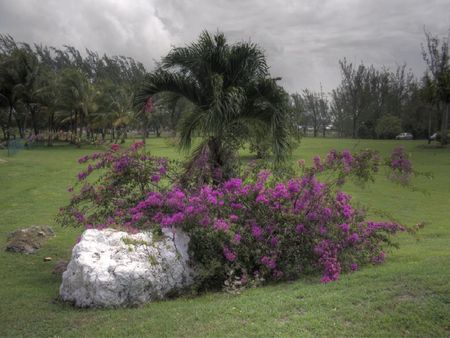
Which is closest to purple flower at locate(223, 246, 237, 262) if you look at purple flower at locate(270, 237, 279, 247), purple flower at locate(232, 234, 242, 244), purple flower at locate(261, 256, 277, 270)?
purple flower at locate(232, 234, 242, 244)

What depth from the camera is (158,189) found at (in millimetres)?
8555

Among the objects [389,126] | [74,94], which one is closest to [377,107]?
[389,126]

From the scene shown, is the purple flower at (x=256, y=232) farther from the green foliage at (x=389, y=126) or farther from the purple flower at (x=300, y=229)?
the green foliage at (x=389, y=126)

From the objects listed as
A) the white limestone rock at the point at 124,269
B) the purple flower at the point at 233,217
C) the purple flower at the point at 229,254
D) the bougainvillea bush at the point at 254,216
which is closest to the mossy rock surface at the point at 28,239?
the bougainvillea bush at the point at 254,216

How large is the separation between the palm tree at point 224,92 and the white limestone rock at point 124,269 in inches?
101

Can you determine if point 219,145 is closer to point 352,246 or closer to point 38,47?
point 352,246

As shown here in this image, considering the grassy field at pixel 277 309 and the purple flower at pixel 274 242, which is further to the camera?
the purple flower at pixel 274 242

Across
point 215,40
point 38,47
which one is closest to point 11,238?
point 215,40

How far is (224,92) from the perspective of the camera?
28.5 feet

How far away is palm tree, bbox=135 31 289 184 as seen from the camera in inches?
345

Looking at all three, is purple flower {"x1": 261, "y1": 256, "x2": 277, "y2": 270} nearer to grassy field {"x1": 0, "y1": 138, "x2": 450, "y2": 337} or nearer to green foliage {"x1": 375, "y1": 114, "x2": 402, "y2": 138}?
grassy field {"x1": 0, "y1": 138, "x2": 450, "y2": 337}

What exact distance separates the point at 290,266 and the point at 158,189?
3.01 metres

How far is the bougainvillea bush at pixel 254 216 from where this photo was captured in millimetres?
6707

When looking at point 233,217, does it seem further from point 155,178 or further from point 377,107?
point 377,107
